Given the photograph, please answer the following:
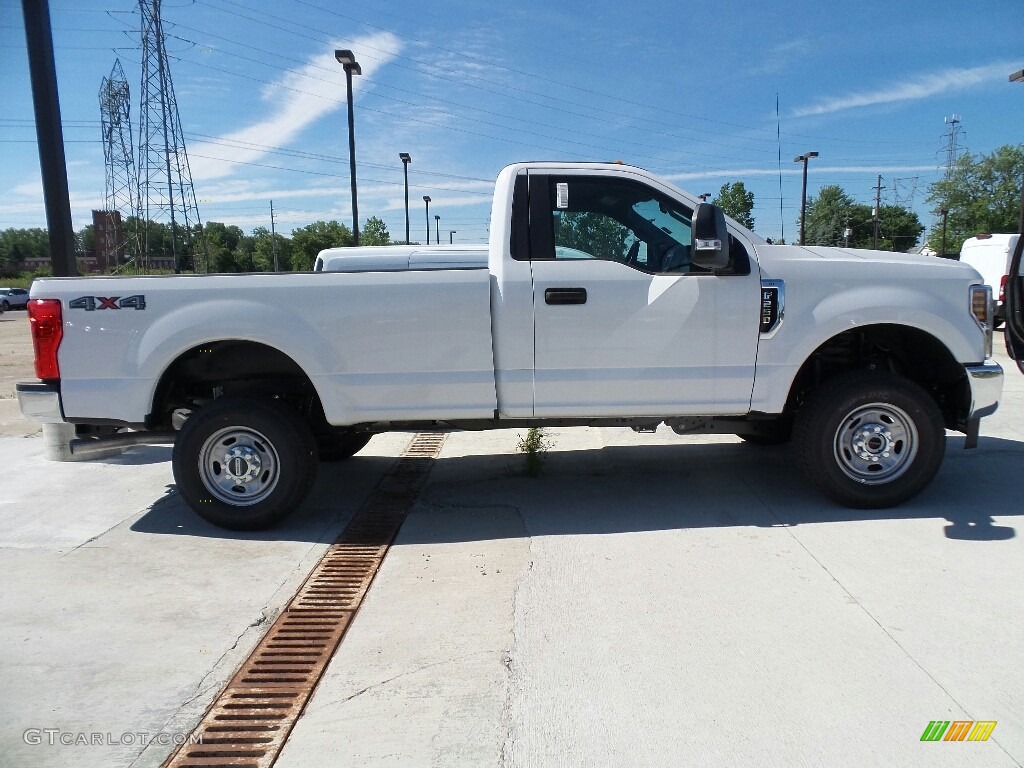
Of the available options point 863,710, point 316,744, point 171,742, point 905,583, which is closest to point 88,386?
point 171,742

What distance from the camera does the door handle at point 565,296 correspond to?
14.4 ft

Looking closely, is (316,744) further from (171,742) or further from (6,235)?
(6,235)

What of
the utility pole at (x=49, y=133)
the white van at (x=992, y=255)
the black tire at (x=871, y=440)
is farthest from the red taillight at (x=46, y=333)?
the white van at (x=992, y=255)

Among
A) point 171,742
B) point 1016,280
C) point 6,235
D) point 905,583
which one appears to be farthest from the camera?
point 6,235

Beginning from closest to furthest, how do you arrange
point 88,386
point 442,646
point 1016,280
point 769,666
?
point 769,666
point 442,646
point 88,386
point 1016,280

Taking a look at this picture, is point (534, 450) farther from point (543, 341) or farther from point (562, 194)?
point (562, 194)

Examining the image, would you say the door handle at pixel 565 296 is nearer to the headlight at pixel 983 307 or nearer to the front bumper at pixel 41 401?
the headlight at pixel 983 307

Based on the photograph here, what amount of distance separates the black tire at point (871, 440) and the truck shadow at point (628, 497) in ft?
0.54

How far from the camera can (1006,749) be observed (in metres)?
2.38

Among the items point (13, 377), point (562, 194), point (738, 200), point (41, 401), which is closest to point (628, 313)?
point (562, 194)

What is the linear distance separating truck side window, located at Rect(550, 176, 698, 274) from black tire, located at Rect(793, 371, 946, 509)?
1309 mm

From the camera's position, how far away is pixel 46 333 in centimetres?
430

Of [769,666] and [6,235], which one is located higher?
[6,235]

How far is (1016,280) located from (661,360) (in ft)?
10.1
